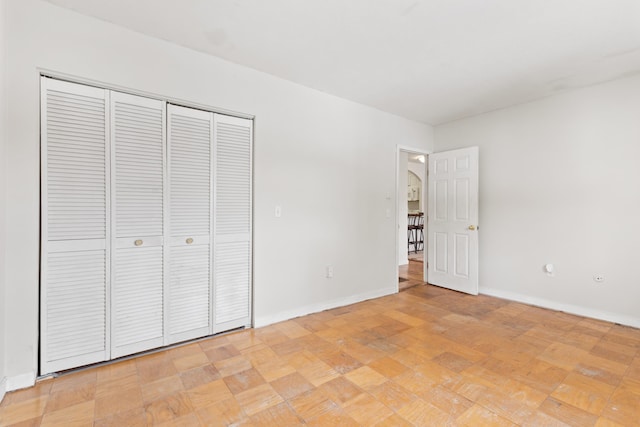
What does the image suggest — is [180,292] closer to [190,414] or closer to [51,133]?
[190,414]

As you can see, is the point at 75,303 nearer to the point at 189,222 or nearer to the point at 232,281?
the point at 189,222

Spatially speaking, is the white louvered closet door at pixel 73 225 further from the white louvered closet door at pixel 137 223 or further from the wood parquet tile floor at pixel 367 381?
the wood parquet tile floor at pixel 367 381

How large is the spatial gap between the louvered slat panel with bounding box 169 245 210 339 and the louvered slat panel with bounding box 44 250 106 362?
48 cm

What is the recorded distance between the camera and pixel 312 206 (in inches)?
128

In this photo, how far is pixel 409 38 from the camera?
229 cm

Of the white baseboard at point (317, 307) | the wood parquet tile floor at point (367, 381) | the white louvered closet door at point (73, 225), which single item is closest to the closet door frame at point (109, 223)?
the white louvered closet door at point (73, 225)

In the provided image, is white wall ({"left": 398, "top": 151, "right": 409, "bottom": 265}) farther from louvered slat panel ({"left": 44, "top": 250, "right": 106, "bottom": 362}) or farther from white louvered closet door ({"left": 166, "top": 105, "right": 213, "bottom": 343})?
louvered slat panel ({"left": 44, "top": 250, "right": 106, "bottom": 362})

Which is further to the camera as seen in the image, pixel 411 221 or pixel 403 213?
pixel 411 221

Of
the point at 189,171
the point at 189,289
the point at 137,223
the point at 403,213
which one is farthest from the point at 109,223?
the point at 403,213

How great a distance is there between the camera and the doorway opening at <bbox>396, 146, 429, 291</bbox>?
463cm

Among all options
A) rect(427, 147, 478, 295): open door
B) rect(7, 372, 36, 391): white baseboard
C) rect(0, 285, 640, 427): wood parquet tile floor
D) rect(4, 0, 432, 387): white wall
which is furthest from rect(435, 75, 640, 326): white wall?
rect(7, 372, 36, 391): white baseboard

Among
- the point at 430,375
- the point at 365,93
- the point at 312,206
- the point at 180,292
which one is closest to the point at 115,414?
the point at 180,292

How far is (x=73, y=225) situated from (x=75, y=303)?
551 mm

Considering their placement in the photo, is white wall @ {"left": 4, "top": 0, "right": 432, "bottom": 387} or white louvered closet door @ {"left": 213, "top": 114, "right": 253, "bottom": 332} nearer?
white wall @ {"left": 4, "top": 0, "right": 432, "bottom": 387}
